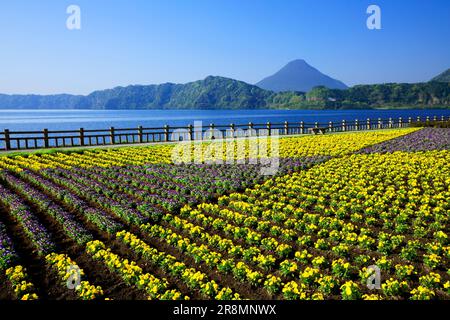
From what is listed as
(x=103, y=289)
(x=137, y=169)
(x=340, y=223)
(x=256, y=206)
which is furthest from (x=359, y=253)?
(x=137, y=169)

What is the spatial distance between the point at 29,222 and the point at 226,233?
6125mm

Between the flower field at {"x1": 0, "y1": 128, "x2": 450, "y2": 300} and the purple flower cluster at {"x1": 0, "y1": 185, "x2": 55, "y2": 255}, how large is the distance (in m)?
0.05

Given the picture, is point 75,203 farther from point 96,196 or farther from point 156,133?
point 156,133

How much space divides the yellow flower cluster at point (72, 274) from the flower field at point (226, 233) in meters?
0.03

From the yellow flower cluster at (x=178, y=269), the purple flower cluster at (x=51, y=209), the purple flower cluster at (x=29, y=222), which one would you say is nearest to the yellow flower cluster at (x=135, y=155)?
the purple flower cluster at (x=51, y=209)

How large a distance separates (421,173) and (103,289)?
47.4ft

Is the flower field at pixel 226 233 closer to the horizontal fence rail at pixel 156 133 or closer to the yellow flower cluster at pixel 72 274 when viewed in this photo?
the yellow flower cluster at pixel 72 274

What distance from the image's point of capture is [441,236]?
8938 millimetres

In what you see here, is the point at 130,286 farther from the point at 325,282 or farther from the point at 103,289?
the point at 325,282

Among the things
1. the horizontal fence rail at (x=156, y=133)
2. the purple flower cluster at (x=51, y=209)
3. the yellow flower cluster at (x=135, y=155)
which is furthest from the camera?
the horizontal fence rail at (x=156, y=133)

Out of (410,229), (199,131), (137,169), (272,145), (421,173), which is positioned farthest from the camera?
(199,131)

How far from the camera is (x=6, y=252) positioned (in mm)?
9031

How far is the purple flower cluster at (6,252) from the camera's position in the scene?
858cm

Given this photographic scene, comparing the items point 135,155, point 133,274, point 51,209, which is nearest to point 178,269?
point 133,274
